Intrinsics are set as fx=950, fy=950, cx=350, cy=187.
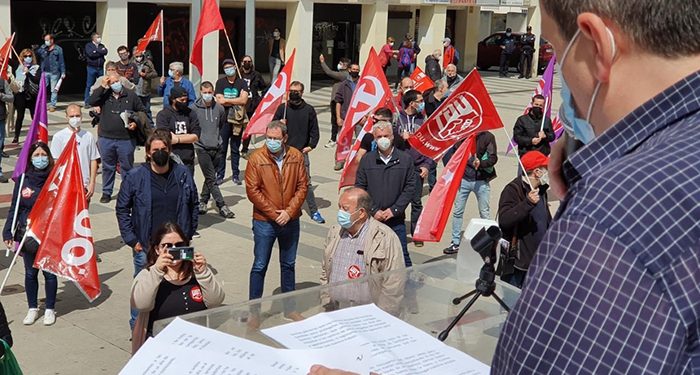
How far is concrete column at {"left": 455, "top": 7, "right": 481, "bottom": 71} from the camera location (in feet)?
126

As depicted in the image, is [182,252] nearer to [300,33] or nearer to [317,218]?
[317,218]

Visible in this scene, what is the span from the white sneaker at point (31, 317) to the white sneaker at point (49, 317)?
8 cm

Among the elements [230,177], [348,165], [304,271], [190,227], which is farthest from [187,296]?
[230,177]

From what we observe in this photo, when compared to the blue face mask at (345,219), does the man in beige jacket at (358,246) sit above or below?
below

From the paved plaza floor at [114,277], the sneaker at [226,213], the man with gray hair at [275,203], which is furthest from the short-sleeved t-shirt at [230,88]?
the man with gray hair at [275,203]

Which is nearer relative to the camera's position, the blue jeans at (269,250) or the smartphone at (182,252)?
the smartphone at (182,252)

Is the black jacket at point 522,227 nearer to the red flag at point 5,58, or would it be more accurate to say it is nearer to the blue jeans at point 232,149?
the blue jeans at point 232,149

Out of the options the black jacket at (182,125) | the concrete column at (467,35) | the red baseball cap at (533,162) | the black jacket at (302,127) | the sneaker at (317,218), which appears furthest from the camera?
the concrete column at (467,35)

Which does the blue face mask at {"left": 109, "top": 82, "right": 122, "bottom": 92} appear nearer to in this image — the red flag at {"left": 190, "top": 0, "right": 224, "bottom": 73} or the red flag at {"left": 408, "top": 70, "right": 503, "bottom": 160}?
the red flag at {"left": 190, "top": 0, "right": 224, "bottom": 73}

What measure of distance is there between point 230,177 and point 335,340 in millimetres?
13210

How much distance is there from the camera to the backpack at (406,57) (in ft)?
99.0

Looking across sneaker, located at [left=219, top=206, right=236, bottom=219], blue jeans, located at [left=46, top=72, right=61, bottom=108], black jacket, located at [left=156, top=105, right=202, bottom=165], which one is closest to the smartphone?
black jacket, located at [left=156, top=105, right=202, bottom=165]

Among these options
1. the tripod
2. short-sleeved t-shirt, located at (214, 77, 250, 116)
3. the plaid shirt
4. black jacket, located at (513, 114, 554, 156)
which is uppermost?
the plaid shirt

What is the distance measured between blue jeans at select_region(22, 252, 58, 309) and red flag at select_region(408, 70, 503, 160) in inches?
177
